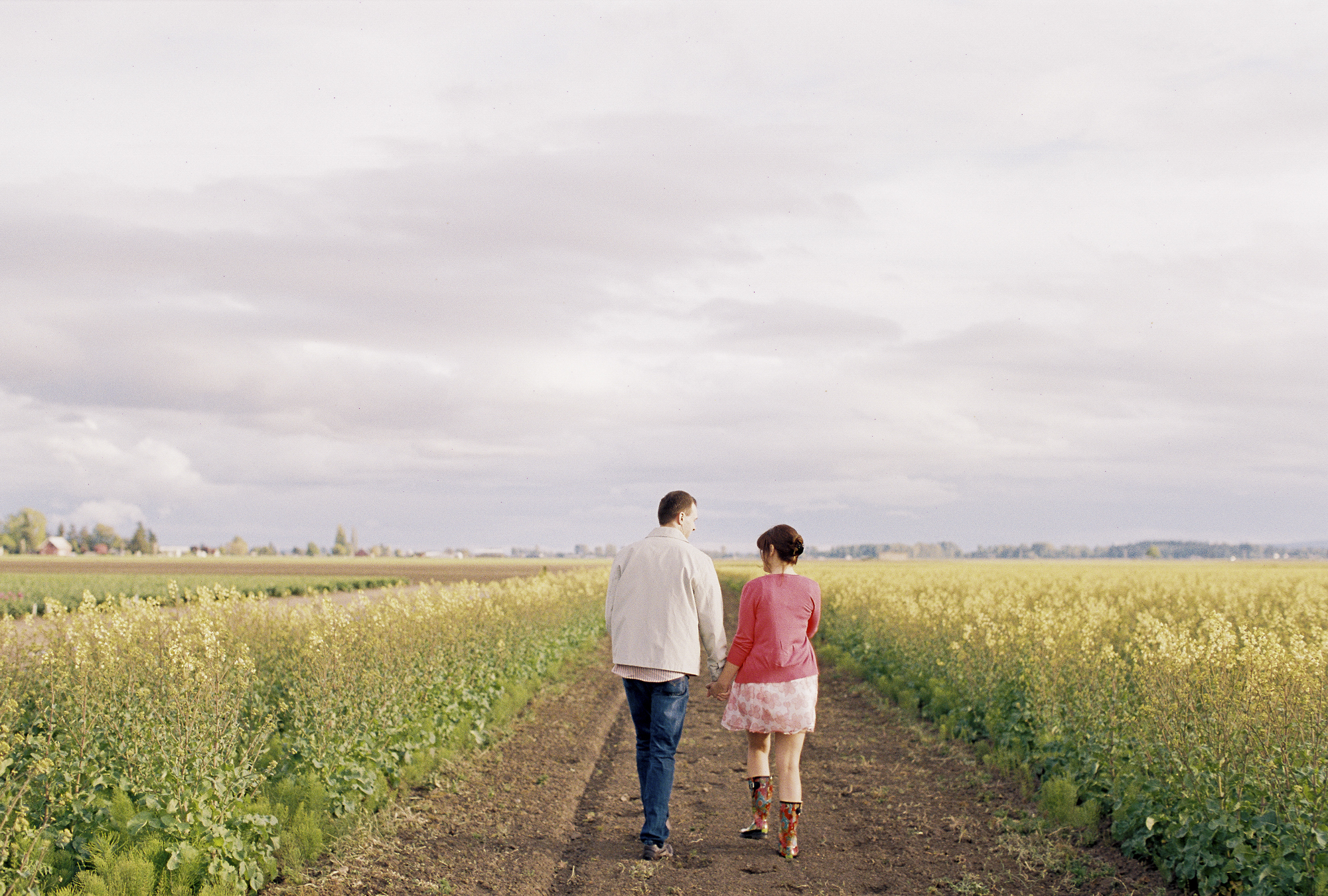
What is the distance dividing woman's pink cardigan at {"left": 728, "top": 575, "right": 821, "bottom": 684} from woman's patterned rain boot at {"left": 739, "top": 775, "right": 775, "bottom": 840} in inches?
35.8

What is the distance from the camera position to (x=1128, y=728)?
330 inches

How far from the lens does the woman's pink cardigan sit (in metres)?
6.83

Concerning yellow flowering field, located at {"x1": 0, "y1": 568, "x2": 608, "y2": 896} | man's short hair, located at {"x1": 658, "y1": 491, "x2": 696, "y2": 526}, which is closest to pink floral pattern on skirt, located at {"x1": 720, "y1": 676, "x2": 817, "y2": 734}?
man's short hair, located at {"x1": 658, "y1": 491, "x2": 696, "y2": 526}

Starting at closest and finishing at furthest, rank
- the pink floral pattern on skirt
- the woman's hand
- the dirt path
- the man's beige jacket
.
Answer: the dirt path
the man's beige jacket
the pink floral pattern on skirt
the woman's hand

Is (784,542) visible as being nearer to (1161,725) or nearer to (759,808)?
(759,808)

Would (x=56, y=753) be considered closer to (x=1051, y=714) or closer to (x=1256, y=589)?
(x=1051, y=714)

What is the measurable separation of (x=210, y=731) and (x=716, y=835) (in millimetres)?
4104

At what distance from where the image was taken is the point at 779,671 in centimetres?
686

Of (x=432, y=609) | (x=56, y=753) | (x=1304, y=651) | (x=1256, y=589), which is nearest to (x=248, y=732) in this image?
(x=56, y=753)

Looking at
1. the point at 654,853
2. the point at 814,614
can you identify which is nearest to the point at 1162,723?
the point at 814,614

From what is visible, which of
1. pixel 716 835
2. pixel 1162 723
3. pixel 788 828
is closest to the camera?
pixel 788 828

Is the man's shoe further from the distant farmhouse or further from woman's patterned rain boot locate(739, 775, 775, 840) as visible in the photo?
the distant farmhouse

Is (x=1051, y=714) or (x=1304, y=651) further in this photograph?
(x=1051, y=714)

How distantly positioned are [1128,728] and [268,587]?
49273 millimetres
